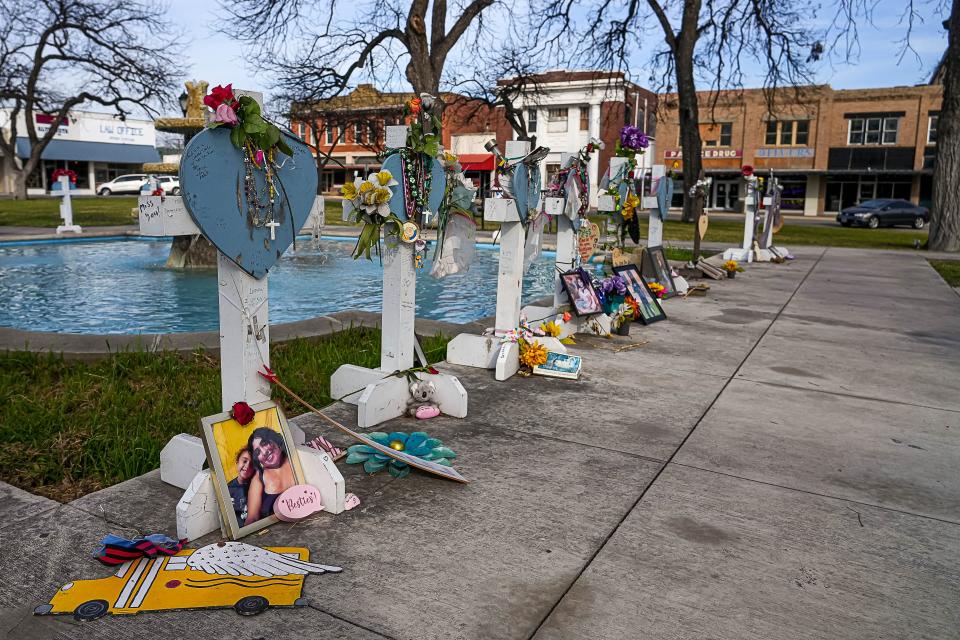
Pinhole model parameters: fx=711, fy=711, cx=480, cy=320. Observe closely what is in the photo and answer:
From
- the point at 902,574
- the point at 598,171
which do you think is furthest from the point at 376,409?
the point at 598,171

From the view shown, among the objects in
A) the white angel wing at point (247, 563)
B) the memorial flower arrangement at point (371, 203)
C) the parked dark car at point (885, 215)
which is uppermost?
the parked dark car at point (885, 215)

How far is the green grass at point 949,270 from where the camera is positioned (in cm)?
1303

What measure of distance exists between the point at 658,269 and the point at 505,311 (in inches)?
187

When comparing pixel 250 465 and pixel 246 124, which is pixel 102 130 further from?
pixel 250 465

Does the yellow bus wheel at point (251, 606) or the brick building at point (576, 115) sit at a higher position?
the brick building at point (576, 115)

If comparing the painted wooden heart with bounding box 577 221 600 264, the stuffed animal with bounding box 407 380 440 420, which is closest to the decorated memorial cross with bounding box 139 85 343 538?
the stuffed animal with bounding box 407 380 440 420

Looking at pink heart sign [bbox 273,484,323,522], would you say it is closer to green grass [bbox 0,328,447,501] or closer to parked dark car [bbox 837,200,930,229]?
green grass [bbox 0,328,447,501]

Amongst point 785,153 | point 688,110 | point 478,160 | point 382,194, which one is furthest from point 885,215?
point 382,194

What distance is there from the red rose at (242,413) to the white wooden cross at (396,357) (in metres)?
1.32

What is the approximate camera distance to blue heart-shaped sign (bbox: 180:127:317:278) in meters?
3.04

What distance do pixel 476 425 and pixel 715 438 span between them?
149cm

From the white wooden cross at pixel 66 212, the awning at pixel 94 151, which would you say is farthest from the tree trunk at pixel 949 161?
the awning at pixel 94 151

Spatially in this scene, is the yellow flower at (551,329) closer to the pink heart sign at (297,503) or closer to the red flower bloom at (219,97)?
the pink heart sign at (297,503)

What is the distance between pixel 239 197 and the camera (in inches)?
127
